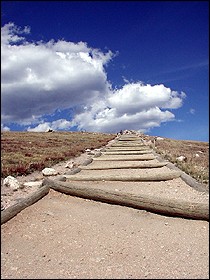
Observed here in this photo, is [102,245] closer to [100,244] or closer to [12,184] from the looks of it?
[100,244]

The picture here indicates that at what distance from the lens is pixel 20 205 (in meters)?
6.97

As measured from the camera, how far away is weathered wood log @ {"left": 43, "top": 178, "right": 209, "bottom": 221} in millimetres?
6578

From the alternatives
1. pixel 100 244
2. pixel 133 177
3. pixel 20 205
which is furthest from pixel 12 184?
pixel 100 244

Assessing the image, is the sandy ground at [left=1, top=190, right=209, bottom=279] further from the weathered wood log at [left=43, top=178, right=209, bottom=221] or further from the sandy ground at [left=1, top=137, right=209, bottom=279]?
the weathered wood log at [left=43, top=178, right=209, bottom=221]

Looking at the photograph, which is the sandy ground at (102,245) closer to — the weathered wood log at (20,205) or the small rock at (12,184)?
the weathered wood log at (20,205)

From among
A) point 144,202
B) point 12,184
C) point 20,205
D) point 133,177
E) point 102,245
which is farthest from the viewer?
point 133,177

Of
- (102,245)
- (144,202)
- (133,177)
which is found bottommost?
(102,245)

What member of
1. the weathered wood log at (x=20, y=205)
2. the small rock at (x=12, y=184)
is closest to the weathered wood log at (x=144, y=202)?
the weathered wood log at (x=20, y=205)

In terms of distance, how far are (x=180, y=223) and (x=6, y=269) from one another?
321 cm

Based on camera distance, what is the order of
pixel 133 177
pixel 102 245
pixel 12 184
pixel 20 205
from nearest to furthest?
pixel 102 245
pixel 20 205
pixel 12 184
pixel 133 177

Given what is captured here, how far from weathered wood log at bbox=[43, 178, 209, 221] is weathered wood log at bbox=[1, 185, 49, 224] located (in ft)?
1.94

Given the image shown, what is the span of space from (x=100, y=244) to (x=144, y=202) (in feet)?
6.23

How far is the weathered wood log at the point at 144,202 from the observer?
21.6 feet

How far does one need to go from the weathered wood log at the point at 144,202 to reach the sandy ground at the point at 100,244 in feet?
0.38
